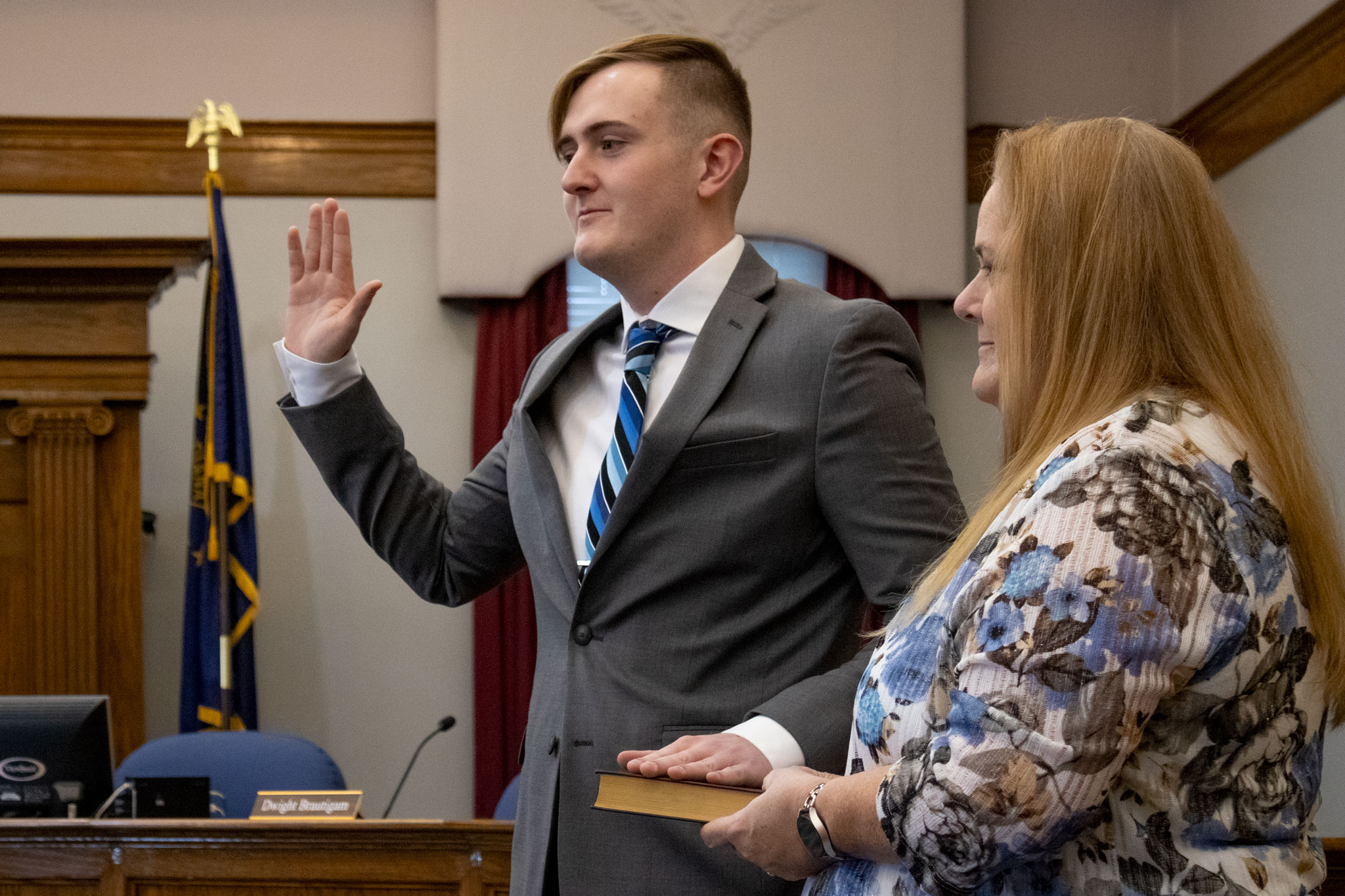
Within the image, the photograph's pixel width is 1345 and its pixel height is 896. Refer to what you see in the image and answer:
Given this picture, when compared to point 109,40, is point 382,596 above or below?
below

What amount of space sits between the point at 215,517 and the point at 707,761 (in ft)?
11.7

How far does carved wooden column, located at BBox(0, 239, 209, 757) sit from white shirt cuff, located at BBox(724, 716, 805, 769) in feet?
11.0

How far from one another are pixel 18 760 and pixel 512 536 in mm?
1626

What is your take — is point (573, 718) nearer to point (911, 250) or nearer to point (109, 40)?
point (911, 250)

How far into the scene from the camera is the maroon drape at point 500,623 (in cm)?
509

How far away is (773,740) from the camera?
136cm

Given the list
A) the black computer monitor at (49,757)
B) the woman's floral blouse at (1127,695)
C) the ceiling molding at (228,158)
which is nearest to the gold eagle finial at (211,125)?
the ceiling molding at (228,158)

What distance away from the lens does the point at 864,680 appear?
112cm

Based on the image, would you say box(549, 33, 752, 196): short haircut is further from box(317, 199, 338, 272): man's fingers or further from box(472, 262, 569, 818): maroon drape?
box(472, 262, 569, 818): maroon drape

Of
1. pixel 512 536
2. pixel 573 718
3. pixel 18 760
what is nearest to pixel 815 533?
pixel 573 718

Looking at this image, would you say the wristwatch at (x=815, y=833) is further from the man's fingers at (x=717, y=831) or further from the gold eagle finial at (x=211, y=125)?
the gold eagle finial at (x=211, y=125)

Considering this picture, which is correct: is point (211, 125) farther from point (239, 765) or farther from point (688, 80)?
point (688, 80)

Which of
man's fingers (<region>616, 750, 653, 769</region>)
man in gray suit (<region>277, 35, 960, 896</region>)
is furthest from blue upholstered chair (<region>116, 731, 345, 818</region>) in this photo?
man's fingers (<region>616, 750, 653, 769</region>)

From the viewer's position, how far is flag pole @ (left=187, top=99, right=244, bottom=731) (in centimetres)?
437
